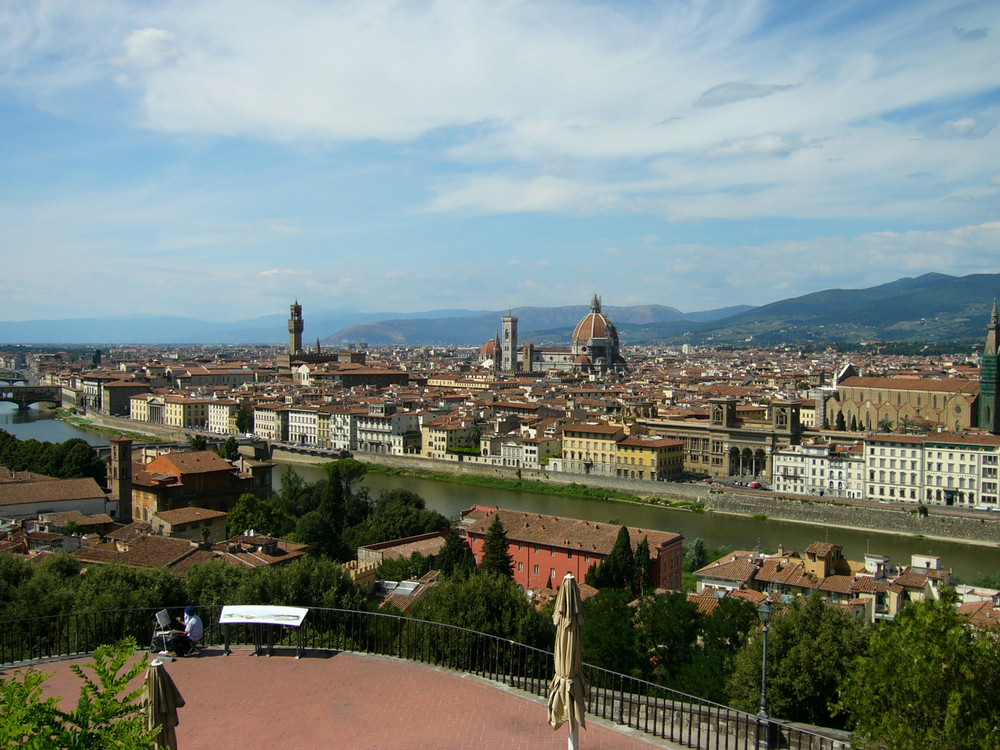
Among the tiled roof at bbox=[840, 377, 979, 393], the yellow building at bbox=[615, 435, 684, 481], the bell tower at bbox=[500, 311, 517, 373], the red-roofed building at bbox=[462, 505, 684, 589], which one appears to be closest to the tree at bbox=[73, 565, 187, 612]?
the red-roofed building at bbox=[462, 505, 684, 589]

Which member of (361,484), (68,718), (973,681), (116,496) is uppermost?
(68,718)

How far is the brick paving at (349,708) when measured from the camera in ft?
15.1

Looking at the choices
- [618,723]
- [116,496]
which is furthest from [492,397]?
[618,723]

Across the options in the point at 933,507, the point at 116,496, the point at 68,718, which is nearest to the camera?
the point at 68,718

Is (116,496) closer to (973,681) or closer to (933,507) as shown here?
(973,681)

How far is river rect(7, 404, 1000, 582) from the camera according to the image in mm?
19875

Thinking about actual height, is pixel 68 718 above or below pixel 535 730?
above

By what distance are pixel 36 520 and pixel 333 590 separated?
9.40m

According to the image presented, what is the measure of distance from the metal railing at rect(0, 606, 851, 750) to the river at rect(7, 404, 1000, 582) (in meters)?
13.7

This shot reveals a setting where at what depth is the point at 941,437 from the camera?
2477cm

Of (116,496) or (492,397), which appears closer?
(116,496)

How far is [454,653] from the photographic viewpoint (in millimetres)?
6281

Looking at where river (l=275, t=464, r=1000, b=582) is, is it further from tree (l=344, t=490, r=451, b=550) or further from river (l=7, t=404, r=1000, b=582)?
tree (l=344, t=490, r=451, b=550)

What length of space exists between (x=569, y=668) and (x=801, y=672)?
358cm
